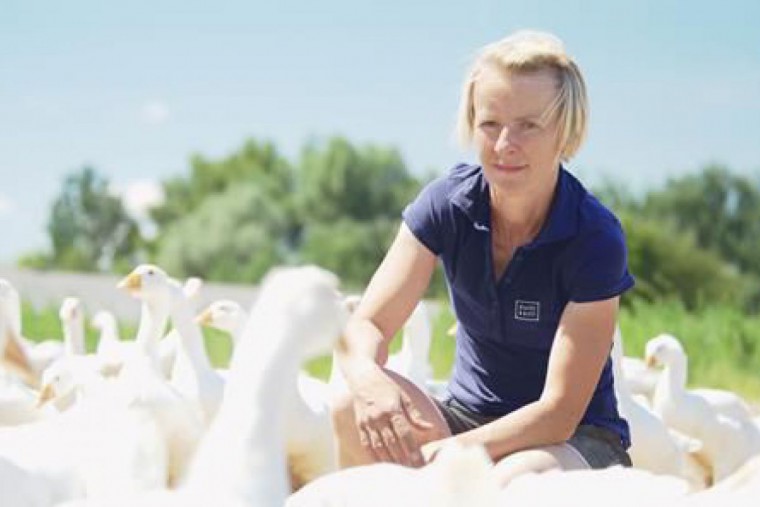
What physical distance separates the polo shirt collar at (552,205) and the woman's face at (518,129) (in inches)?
2.8

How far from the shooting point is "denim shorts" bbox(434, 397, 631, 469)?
2791 millimetres

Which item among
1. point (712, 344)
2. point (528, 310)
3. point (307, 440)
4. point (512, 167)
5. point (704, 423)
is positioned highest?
point (512, 167)

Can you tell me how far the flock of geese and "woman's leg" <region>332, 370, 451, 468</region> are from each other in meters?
0.14

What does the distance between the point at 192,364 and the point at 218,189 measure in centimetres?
3574

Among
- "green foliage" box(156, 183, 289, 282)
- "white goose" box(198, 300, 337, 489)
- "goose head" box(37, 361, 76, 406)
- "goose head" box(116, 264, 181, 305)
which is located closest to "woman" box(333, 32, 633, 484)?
"white goose" box(198, 300, 337, 489)

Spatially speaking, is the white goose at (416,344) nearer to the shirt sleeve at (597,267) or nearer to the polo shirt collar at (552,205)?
the polo shirt collar at (552,205)

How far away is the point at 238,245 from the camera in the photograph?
29844 mm

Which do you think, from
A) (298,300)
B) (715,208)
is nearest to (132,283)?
(298,300)

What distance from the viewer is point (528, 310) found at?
9.21 ft

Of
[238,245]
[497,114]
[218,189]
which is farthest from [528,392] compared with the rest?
[218,189]

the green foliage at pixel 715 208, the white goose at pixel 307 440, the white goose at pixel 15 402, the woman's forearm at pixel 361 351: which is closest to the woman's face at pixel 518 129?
the woman's forearm at pixel 361 351

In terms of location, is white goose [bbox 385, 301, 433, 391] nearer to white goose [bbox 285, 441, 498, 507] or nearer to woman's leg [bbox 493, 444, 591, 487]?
woman's leg [bbox 493, 444, 591, 487]

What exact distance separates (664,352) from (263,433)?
399 cm

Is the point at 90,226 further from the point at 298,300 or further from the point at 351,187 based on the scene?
the point at 298,300
